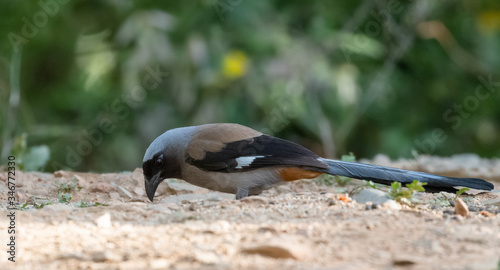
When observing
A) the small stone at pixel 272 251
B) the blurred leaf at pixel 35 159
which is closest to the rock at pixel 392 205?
the small stone at pixel 272 251

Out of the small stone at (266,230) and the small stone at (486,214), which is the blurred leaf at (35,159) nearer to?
the small stone at (266,230)

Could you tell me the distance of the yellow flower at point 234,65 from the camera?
9125 mm

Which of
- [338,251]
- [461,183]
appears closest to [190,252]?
[338,251]

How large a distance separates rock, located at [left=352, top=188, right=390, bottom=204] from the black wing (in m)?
0.86

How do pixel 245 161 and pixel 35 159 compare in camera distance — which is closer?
pixel 245 161

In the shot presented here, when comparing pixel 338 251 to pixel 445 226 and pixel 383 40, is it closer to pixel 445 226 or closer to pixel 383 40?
pixel 445 226

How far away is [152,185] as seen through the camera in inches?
209

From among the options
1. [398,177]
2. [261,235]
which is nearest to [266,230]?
[261,235]

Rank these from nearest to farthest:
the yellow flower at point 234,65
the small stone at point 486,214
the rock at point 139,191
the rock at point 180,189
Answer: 1. the small stone at point 486,214
2. the rock at point 139,191
3. the rock at point 180,189
4. the yellow flower at point 234,65

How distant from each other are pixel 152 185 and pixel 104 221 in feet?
5.90

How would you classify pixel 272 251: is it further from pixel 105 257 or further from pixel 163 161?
pixel 163 161

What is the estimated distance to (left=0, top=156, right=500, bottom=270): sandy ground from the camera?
2797mm

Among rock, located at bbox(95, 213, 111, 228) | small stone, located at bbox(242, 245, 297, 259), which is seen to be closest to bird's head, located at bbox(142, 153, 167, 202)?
rock, located at bbox(95, 213, 111, 228)

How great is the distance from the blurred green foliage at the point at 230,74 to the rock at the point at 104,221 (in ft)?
18.3
